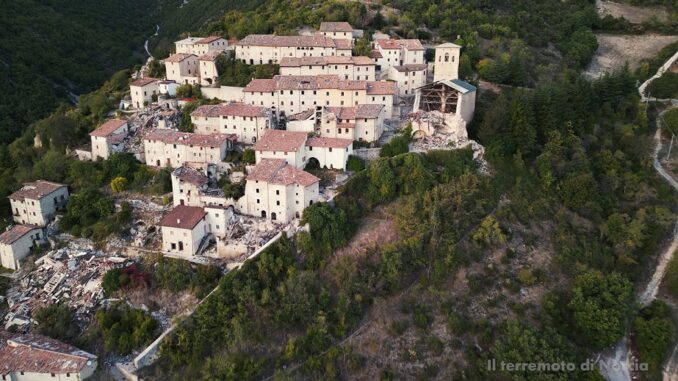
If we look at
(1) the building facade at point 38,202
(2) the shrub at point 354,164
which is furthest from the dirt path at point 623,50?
(1) the building facade at point 38,202

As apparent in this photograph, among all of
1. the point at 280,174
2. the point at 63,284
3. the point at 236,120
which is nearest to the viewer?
the point at 63,284

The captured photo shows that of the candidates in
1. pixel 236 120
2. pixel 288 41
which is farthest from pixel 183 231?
pixel 288 41

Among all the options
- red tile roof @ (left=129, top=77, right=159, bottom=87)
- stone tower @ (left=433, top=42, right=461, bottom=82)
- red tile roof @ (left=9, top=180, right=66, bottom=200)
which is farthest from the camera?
red tile roof @ (left=129, top=77, right=159, bottom=87)

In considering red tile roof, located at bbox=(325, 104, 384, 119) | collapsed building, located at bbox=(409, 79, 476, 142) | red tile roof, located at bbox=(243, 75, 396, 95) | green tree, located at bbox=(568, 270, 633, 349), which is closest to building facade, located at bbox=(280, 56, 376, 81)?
red tile roof, located at bbox=(243, 75, 396, 95)

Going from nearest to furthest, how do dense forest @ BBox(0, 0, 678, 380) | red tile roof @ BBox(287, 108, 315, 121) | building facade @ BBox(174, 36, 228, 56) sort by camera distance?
dense forest @ BBox(0, 0, 678, 380) < red tile roof @ BBox(287, 108, 315, 121) < building facade @ BBox(174, 36, 228, 56)

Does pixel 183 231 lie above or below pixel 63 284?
above

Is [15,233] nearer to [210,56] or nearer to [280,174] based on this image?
[280,174]

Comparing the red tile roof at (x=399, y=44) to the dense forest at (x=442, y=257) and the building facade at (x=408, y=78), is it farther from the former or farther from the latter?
the dense forest at (x=442, y=257)

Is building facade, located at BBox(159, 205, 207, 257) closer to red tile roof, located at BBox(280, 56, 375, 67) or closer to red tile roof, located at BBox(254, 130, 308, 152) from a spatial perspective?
red tile roof, located at BBox(254, 130, 308, 152)
